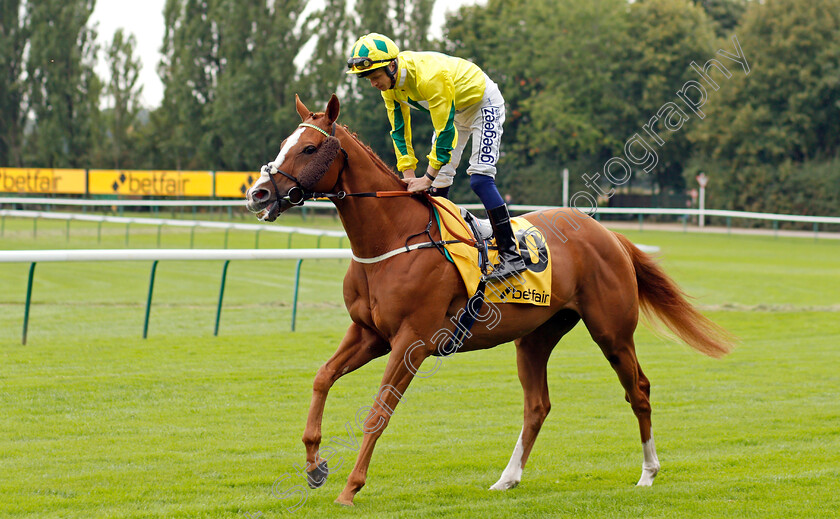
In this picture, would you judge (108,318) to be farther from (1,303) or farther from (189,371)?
(189,371)

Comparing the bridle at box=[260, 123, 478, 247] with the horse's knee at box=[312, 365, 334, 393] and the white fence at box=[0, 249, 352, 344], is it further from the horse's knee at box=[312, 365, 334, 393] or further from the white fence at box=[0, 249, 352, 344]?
the white fence at box=[0, 249, 352, 344]

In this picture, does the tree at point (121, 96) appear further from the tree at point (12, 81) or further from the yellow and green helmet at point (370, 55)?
the yellow and green helmet at point (370, 55)

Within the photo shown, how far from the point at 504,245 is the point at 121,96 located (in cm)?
3440

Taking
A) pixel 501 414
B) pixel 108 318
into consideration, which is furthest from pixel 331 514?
pixel 108 318

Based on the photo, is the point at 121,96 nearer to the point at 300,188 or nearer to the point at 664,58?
the point at 664,58

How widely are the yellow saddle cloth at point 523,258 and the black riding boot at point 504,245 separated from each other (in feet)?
0.10

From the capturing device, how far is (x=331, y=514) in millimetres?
3912

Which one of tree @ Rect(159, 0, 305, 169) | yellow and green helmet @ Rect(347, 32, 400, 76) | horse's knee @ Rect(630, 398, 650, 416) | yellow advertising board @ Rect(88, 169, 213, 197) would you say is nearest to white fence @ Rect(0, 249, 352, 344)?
yellow and green helmet @ Rect(347, 32, 400, 76)

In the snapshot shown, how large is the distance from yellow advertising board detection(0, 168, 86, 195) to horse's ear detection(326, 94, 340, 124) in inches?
1196

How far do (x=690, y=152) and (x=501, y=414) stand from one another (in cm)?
3359

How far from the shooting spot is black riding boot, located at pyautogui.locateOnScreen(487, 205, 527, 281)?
4.59m

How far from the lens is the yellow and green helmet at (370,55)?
13.5 feet

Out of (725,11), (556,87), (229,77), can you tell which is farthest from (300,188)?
(725,11)

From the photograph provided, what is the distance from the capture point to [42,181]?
32688 mm
